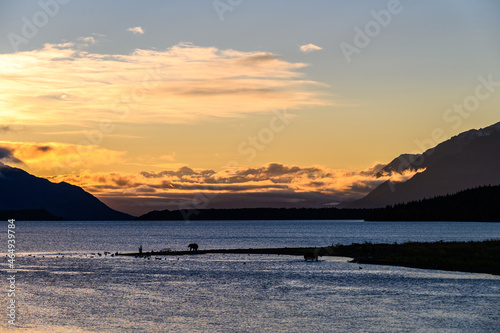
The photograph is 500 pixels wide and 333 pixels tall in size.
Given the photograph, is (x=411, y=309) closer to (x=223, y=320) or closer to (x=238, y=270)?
(x=223, y=320)

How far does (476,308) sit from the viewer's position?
51031 mm

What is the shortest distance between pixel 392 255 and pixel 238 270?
1083 inches

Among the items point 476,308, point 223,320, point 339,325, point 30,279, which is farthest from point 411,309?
point 30,279
